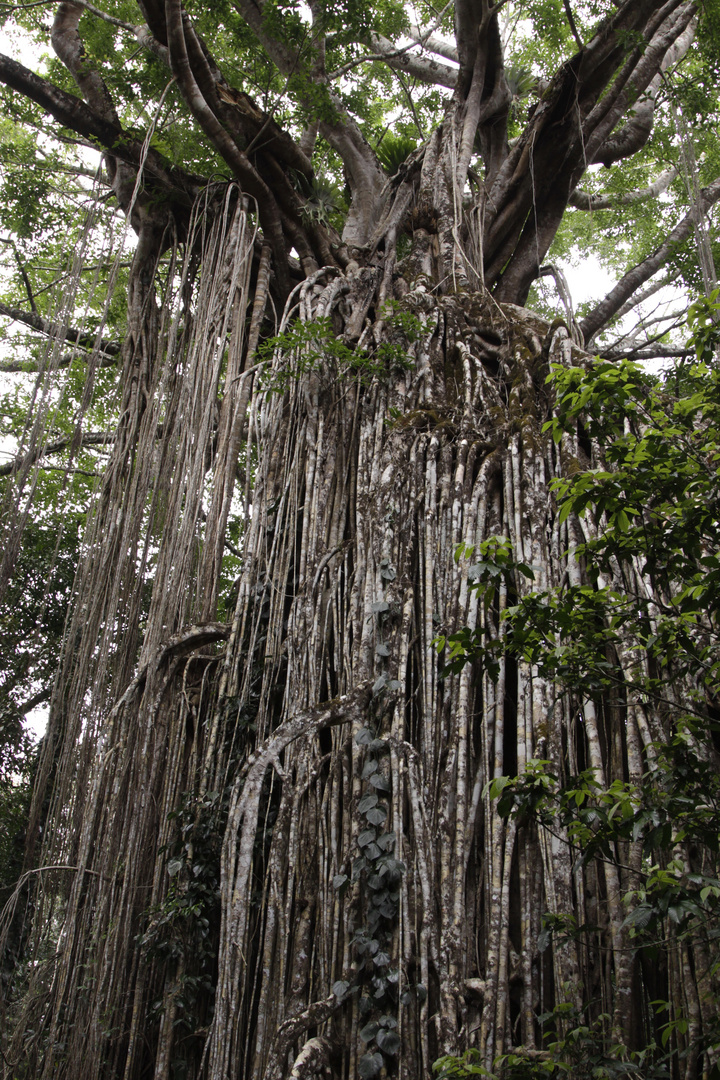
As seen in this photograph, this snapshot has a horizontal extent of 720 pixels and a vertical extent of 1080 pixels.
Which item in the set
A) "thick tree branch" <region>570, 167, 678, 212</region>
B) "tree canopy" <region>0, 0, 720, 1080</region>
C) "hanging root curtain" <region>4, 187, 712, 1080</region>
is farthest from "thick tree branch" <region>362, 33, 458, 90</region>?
"hanging root curtain" <region>4, 187, 712, 1080</region>

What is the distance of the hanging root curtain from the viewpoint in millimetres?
2232

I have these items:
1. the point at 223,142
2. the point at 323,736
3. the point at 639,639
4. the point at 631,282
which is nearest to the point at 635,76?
the point at 631,282

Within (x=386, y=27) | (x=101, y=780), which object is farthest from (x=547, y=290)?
(x=101, y=780)

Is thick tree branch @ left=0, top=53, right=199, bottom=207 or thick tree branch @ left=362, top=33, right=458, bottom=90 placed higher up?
thick tree branch @ left=362, top=33, right=458, bottom=90

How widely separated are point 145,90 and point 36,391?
2.27 metres

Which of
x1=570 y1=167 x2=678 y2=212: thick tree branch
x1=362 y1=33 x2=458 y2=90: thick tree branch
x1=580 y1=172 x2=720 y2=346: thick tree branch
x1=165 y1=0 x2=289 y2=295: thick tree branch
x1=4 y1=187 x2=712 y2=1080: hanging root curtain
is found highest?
x1=362 y1=33 x2=458 y2=90: thick tree branch

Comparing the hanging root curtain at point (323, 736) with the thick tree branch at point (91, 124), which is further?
the thick tree branch at point (91, 124)

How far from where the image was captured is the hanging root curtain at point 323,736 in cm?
223

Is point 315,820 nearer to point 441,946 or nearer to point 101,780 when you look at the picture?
point 441,946

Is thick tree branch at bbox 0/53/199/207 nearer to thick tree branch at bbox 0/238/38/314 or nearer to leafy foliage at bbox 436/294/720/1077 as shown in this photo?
thick tree branch at bbox 0/238/38/314

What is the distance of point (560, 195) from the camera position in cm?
529

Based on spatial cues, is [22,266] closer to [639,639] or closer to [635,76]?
[635,76]

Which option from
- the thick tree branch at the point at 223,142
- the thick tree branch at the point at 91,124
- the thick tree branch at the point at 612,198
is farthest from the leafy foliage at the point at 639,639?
the thick tree branch at the point at 612,198

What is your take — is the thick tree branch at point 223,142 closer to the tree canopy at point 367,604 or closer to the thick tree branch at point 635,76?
the tree canopy at point 367,604
